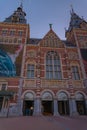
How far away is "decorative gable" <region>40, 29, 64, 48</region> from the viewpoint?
22797 millimetres

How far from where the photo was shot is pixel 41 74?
19.5 m

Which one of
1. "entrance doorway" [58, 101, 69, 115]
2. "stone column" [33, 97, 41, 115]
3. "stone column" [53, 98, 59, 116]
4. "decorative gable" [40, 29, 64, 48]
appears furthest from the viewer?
"decorative gable" [40, 29, 64, 48]

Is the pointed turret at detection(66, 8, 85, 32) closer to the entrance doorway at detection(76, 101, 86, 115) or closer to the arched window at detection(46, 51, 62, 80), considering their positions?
the arched window at detection(46, 51, 62, 80)

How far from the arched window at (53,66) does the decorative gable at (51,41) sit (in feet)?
5.80

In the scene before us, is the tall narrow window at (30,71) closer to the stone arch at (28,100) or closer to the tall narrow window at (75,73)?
the stone arch at (28,100)

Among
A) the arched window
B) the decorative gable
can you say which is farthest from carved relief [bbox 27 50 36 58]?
the arched window

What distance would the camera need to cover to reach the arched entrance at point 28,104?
16805 mm

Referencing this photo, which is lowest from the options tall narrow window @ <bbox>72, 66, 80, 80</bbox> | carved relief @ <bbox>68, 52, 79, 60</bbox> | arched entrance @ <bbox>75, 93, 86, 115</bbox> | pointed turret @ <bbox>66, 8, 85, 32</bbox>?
arched entrance @ <bbox>75, 93, 86, 115</bbox>

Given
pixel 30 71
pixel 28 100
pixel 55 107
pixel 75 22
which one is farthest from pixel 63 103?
pixel 75 22

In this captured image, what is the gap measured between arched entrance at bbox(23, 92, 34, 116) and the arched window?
4.26m

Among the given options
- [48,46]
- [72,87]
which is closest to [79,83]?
[72,87]

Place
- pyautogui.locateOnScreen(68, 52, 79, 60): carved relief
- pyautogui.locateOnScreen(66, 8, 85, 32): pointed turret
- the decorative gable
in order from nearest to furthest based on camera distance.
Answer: pyautogui.locateOnScreen(68, 52, 79, 60): carved relief < the decorative gable < pyautogui.locateOnScreen(66, 8, 85, 32): pointed turret

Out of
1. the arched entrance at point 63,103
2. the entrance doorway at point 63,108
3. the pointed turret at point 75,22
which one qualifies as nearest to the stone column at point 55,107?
the arched entrance at point 63,103

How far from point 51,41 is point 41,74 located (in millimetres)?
7603
